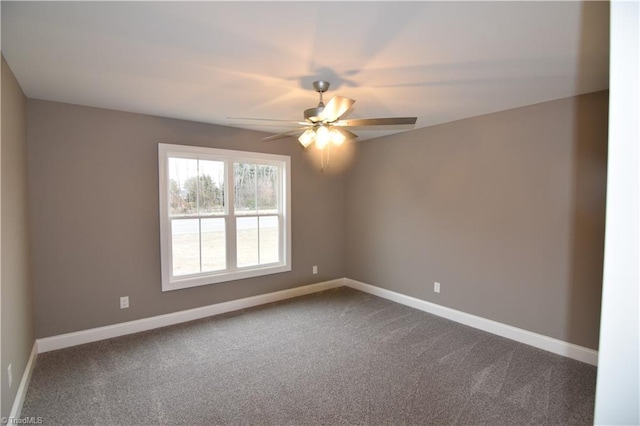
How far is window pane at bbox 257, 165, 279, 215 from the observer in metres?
4.55

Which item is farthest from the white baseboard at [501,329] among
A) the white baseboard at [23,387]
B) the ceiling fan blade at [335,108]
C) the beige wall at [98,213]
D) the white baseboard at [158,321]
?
the white baseboard at [23,387]

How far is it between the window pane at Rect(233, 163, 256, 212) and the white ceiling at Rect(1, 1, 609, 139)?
4.04 feet

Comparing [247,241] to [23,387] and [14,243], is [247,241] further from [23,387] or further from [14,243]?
[23,387]

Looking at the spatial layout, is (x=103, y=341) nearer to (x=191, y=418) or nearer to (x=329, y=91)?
(x=191, y=418)

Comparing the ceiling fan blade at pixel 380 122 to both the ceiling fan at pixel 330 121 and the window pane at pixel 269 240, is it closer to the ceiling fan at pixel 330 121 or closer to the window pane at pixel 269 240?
the ceiling fan at pixel 330 121

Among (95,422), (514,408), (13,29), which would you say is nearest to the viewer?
(13,29)

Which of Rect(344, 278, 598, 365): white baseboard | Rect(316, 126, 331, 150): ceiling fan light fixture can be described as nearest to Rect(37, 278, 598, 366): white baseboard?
Rect(344, 278, 598, 365): white baseboard

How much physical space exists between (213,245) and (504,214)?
351cm

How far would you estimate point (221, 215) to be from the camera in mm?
4141

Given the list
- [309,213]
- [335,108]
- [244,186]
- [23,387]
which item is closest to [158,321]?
[23,387]

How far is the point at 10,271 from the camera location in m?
2.17

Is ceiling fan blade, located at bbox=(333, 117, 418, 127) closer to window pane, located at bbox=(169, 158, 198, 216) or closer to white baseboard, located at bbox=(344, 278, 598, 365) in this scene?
window pane, located at bbox=(169, 158, 198, 216)

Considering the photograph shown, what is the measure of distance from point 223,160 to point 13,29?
240 cm

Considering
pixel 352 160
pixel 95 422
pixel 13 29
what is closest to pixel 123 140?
pixel 13 29
